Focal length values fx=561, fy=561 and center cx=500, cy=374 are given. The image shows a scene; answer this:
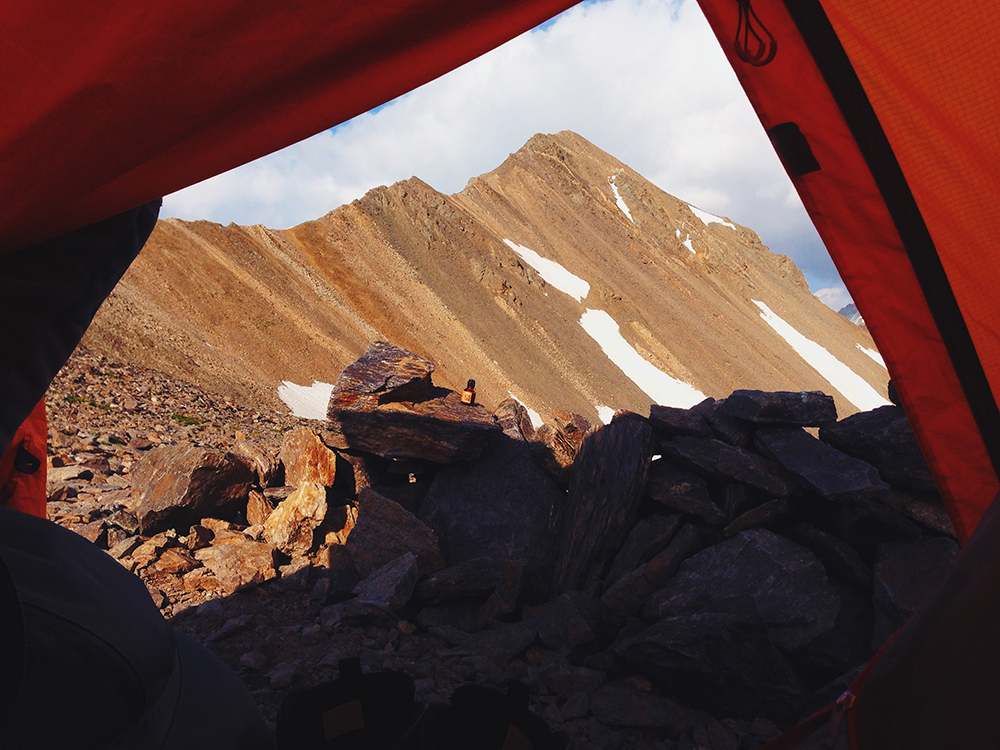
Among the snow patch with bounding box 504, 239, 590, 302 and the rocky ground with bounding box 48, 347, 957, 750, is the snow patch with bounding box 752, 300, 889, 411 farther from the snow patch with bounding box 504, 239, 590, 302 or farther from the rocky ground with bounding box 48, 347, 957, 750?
the rocky ground with bounding box 48, 347, 957, 750

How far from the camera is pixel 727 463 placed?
4.07 m

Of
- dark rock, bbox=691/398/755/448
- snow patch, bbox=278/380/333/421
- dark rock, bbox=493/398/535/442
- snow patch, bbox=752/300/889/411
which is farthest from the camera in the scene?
snow patch, bbox=752/300/889/411

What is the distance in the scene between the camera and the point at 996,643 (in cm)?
119

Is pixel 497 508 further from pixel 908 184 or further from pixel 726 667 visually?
pixel 908 184

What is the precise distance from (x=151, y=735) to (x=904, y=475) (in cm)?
408

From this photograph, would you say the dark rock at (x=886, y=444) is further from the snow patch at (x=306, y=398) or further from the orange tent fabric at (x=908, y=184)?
the snow patch at (x=306, y=398)

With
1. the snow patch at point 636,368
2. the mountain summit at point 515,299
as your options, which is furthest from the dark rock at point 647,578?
the snow patch at point 636,368

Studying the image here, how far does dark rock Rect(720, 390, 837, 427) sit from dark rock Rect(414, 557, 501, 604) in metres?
2.29

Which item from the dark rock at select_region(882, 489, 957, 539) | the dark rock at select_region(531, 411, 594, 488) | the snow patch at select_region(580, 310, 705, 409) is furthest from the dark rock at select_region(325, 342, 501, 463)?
the snow patch at select_region(580, 310, 705, 409)

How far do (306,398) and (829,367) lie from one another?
49.3 metres

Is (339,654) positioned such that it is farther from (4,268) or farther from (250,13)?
(250,13)

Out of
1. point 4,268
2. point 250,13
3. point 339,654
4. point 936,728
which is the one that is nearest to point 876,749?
point 936,728

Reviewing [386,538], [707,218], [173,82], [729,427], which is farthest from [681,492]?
[707,218]

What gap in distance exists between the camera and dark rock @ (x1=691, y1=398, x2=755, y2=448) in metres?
4.34
